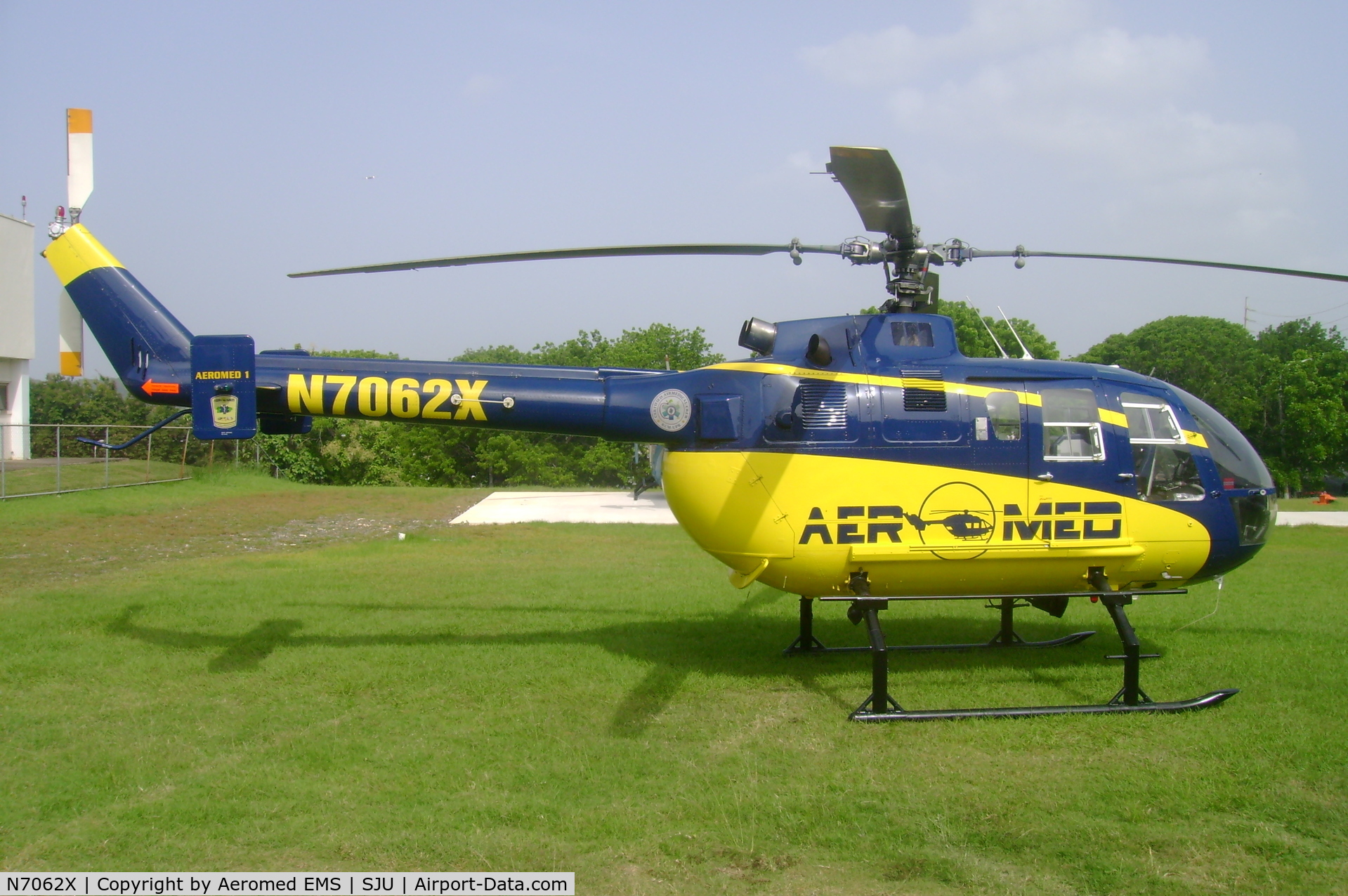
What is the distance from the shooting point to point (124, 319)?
8531mm

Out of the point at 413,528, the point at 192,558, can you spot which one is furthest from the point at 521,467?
the point at 192,558

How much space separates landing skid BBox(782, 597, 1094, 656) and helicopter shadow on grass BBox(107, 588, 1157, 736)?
7cm

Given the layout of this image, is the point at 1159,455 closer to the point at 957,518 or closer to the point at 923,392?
the point at 957,518

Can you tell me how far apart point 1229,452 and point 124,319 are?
33.9ft

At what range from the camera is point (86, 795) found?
5.68 metres

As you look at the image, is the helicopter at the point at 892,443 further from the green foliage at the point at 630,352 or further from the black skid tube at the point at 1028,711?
the green foliage at the point at 630,352

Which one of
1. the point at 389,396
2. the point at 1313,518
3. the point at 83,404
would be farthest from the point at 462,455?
the point at 389,396

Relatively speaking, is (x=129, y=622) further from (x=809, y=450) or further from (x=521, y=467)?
(x=521, y=467)

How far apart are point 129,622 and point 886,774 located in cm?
853

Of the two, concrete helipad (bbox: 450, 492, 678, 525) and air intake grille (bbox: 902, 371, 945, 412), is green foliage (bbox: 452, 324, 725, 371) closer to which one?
concrete helipad (bbox: 450, 492, 678, 525)

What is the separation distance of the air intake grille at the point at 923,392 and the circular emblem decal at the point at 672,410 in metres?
1.90

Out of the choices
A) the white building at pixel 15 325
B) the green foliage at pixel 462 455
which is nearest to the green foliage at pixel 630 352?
the green foliage at pixel 462 455

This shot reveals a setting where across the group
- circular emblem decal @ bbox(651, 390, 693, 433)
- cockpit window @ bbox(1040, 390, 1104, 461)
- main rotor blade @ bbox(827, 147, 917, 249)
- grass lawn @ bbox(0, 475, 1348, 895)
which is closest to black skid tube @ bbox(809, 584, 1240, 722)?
grass lawn @ bbox(0, 475, 1348, 895)

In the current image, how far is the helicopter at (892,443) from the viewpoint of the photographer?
765 centimetres
